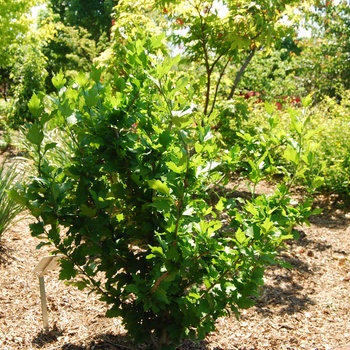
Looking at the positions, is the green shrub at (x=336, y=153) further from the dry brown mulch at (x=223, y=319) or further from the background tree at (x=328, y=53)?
the background tree at (x=328, y=53)

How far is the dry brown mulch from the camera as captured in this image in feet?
9.61

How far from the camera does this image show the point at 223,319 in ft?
10.7

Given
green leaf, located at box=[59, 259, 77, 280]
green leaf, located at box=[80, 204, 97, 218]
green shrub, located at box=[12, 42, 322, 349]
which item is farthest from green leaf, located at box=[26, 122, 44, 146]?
green leaf, located at box=[59, 259, 77, 280]

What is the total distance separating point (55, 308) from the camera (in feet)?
10.6

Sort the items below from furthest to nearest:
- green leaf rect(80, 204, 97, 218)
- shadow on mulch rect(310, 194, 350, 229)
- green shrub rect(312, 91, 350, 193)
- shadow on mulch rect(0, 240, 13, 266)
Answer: green shrub rect(312, 91, 350, 193) → shadow on mulch rect(310, 194, 350, 229) → shadow on mulch rect(0, 240, 13, 266) → green leaf rect(80, 204, 97, 218)

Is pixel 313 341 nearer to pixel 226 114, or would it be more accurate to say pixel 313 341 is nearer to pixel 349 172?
pixel 226 114

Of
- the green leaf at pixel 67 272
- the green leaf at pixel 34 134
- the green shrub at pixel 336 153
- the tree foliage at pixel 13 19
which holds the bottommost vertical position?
the green leaf at pixel 67 272

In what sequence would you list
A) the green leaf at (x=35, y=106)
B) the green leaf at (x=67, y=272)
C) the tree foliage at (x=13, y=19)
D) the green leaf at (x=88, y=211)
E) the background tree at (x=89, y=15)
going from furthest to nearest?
1. the background tree at (x=89, y=15)
2. the tree foliage at (x=13, y=19)
3. the green leaf at (x=67, y=272)
4. the green leaf at (x=88, y=211)
5. the green leaf at (x=35, y=106)

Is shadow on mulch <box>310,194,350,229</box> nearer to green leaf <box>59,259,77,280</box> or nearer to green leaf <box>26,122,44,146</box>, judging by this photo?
green leaf <box>59,259,77,280</box>

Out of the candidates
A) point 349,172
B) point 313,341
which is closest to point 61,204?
point 313,341

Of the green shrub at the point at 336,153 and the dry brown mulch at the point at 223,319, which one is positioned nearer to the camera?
the dry brown mulch at the point at 223,319

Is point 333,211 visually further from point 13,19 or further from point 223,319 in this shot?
point 13,19

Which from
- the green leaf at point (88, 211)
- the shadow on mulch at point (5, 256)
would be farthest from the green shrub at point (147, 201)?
the shadow on mulch at point (5, 256)

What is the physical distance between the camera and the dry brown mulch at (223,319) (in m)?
2.93
